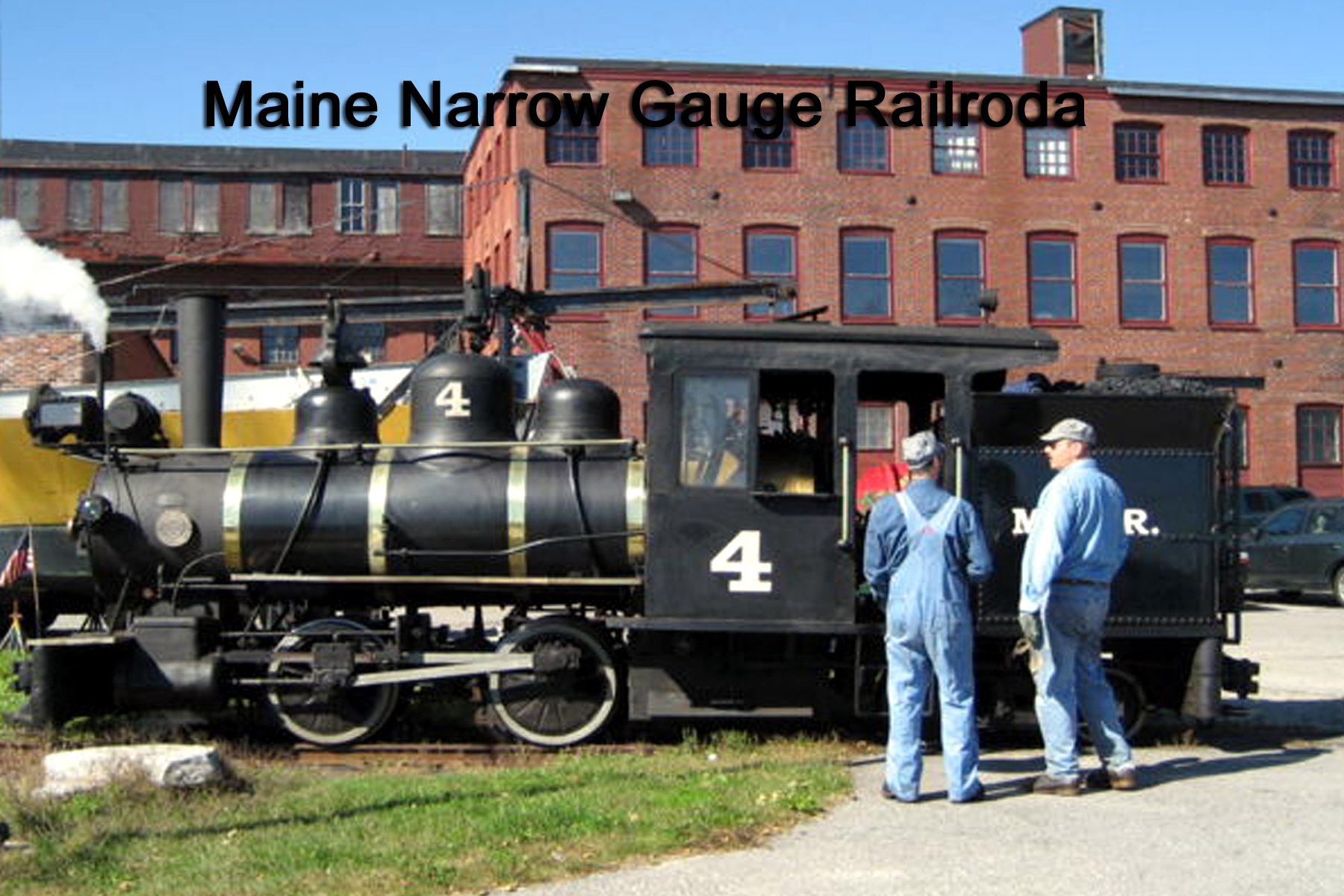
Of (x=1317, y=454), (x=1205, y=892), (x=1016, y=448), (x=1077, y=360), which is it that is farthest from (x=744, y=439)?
(x=1317, y=454)

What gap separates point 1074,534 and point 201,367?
6.34 meters

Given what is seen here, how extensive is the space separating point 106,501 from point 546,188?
23280 mm

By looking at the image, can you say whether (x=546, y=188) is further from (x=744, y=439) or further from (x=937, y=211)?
(x=744, y=439)

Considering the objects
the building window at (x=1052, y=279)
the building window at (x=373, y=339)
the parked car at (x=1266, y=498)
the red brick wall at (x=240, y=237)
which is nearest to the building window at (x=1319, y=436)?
the building window at (x=1052, y=279)

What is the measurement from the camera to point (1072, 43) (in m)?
35.6

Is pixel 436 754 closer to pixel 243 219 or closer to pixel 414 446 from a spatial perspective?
pixel 414 446

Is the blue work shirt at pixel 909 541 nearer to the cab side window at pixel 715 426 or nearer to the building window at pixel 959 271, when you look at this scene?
the cab side window at pixel 715 426

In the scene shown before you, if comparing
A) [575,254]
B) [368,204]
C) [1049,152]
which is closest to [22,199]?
[368,204]

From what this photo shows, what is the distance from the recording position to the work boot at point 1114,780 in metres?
7.29

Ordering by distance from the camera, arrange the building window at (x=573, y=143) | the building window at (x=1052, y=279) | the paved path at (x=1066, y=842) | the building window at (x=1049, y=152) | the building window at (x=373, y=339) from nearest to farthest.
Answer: the paved path at (x=1066, y=842) < the building window at (x=573, y=143) < the building window at (x=1052, y=279) < the building window at (x=1049, y=152) < the building window at (x=373, y=339)

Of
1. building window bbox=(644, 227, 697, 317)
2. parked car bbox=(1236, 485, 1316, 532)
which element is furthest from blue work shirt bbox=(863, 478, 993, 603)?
building window bbox=(644, 227, 697, 317)

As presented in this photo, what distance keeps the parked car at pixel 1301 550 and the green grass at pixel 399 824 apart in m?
15.7

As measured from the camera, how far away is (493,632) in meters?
12.6

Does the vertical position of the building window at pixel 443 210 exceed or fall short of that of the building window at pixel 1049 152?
it exceeds it
